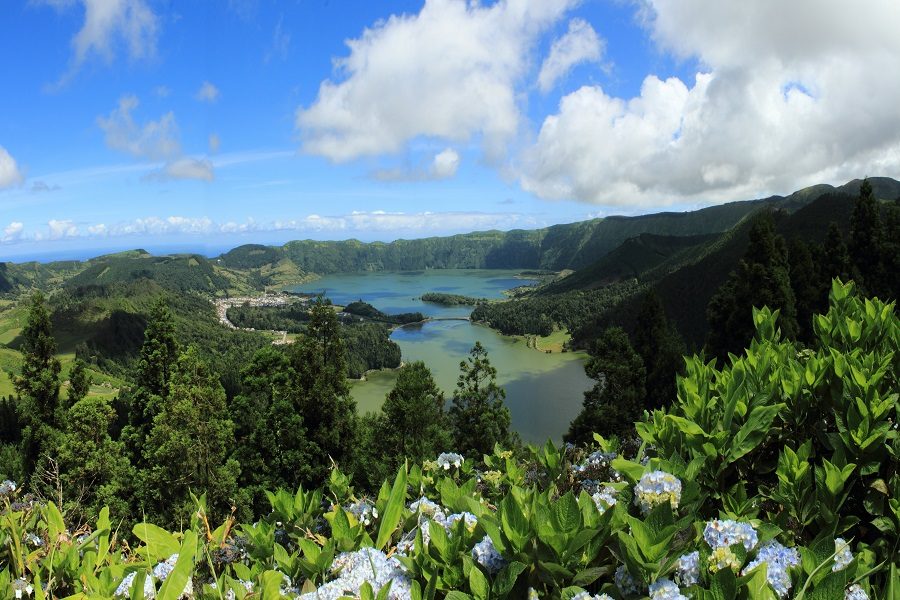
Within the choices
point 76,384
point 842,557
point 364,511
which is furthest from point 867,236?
point 76,384

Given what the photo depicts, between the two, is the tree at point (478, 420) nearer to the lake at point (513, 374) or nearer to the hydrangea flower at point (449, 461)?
the hydrangea flower at point (449, 461)

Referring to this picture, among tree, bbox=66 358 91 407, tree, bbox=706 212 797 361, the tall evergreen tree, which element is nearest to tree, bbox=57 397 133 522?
tree, bbox=66 358 91 407

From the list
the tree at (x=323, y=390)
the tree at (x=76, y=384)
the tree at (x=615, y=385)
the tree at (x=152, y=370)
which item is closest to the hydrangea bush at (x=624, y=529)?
the tree at (x=323, y=390)

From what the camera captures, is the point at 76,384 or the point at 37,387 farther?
the point at 76,384

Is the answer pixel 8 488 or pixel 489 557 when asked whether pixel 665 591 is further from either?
pixel 8 488

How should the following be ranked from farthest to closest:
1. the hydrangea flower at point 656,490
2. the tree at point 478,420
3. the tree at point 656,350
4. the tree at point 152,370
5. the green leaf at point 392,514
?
the tree at point 478,420 → the tree at point 656,350 → the tree at point 152,370 → the green leaf at point 392,514 → the hydrangea flower at point 656,490

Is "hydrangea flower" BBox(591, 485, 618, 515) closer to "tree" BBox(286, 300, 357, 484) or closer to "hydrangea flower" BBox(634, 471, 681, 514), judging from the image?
"hydrangea flower" BBox(634, 471, 681, 514)
